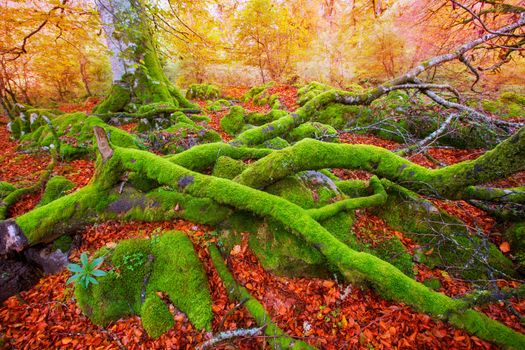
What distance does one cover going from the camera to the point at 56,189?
4.72 meters

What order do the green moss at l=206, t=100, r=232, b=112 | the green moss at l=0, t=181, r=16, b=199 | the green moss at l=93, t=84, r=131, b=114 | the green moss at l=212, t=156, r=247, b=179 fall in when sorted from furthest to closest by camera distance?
the green moss at l=206, t=100, r=232, b=112
the green moss at l=93, t=84, r=131, b=114
the green moss at l=0, t=181, r=16, b=199
the green moss at l=212, t=156, r=247, b=179

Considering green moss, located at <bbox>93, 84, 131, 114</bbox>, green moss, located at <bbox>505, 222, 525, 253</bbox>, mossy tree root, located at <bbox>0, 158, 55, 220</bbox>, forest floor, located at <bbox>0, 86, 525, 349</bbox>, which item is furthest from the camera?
green moss, located at <bbox>93, 84, 131, 114</bbox>

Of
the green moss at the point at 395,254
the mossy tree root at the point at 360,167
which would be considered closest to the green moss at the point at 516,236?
the mossy tree root at the point at 360,167

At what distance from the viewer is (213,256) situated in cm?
324

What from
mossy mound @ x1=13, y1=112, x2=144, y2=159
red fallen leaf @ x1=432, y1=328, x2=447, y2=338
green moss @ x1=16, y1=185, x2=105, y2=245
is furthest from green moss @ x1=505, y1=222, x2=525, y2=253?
mossy mound @ x1=13, y1=112, x2=144, y2=159

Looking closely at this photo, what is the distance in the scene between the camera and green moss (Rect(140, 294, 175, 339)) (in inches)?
106

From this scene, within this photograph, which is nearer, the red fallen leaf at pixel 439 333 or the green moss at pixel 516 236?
the red fallen leaf at pixel 439 333

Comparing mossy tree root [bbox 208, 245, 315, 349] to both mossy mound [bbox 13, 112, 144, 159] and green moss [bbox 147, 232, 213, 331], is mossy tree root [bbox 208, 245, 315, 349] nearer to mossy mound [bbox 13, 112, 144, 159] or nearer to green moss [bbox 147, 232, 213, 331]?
green moss [bbox 147, 232, 213, 331]

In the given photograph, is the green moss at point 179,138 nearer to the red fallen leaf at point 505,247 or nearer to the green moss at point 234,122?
the green moss at point 234,122

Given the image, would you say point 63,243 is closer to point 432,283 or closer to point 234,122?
point 432,283

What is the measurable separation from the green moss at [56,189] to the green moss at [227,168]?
3.25 metres

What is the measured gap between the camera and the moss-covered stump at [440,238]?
3.47 metres

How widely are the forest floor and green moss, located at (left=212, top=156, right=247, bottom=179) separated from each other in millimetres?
920

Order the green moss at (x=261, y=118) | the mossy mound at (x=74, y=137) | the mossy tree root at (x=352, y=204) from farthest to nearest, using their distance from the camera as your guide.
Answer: the green moss at (x=261, y=118), the mossy mound at (x=74, y=137), the mossy tree root at (x=352, y=204)
